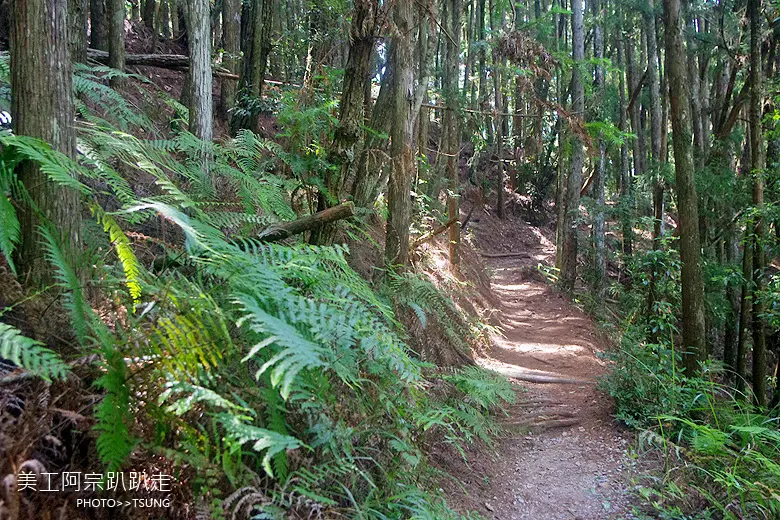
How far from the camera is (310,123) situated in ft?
17.8

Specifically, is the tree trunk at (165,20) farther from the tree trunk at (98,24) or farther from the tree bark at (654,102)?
the tree bark at (654,102)

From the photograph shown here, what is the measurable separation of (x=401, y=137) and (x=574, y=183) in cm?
950

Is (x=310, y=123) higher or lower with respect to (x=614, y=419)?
higher

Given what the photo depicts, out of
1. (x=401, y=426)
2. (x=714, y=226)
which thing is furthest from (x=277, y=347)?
(x=714, y=226)

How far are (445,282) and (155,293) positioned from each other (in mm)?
9513

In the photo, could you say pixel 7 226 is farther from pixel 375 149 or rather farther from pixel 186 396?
pixel 375 149

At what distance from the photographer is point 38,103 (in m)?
2.80

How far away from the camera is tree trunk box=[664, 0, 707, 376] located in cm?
744

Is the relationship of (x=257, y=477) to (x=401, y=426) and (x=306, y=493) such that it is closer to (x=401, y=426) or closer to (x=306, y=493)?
(x=306, y=493)

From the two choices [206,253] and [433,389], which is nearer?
[206,253]

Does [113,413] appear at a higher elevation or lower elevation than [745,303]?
higher

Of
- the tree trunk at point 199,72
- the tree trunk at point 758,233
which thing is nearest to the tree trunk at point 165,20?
the tree trunk at point 199,72

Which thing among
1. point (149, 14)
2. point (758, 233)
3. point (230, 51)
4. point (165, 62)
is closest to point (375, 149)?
point (230, 51)

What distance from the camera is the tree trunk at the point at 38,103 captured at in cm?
275
